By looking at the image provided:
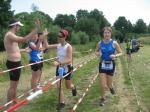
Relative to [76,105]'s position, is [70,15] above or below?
above

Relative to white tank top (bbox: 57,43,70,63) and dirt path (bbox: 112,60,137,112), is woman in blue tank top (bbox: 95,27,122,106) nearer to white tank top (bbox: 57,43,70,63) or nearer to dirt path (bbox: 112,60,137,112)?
dirt path (bbox: 112,60,137,112)

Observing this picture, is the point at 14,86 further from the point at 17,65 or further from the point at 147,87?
the point at 147,87

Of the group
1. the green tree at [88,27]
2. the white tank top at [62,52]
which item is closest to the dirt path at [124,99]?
the white tank top at [62,52]

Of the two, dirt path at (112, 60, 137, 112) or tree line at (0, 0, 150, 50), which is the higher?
tree line at (0, 0, 150, 50)

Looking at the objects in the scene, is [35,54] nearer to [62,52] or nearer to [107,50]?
[62,52]

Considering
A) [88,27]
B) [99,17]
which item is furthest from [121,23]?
[88,27]

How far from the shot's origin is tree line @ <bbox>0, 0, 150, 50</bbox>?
5644 centimetres

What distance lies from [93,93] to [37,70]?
178 cm

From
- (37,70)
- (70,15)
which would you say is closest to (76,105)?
(37,70)

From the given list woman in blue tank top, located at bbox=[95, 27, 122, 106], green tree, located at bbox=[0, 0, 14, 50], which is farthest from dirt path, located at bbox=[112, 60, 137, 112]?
green tree, located at bbox=[0, 0, 14, 50]

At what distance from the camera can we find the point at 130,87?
12672mm

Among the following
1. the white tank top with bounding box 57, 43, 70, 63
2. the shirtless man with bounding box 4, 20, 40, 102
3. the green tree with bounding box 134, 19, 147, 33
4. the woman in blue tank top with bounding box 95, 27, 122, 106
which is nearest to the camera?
the shirtless man with bounding box 4, 20, 40, 102

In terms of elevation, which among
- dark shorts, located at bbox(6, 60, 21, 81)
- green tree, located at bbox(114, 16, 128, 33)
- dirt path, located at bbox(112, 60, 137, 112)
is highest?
green tree, located at bbox(114, 16, 128, 33)

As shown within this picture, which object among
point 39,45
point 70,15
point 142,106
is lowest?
point 142,106
